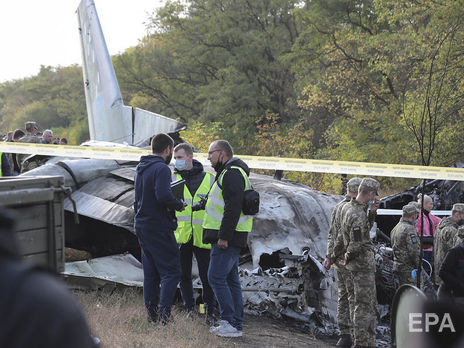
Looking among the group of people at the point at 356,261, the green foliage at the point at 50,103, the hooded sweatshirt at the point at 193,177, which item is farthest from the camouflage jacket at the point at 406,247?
the green foliage at the point at 50,103

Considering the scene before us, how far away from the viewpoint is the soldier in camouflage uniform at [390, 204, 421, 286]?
7.59m

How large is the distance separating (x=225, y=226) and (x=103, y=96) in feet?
32.6

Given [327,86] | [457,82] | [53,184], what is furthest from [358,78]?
[53,184]

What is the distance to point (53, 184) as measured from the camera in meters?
3.52

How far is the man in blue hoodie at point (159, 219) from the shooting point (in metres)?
5.56

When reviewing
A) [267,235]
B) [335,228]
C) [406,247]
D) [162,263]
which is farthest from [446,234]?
[162,263]

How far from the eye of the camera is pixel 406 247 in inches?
300

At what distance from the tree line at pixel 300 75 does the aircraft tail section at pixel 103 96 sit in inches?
317

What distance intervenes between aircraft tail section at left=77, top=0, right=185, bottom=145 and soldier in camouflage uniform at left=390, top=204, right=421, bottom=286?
7084 mm

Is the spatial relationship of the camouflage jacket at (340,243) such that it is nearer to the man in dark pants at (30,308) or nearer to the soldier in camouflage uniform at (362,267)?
the soldier in camouflage uniform at (362,267)

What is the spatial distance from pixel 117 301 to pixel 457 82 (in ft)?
42.8

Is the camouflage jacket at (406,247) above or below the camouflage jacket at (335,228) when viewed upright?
below

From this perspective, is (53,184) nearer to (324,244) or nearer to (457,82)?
(324,244)

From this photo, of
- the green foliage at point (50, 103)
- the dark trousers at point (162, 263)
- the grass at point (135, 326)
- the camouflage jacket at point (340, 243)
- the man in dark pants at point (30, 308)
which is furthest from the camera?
the green foliage at point (50, 103)
